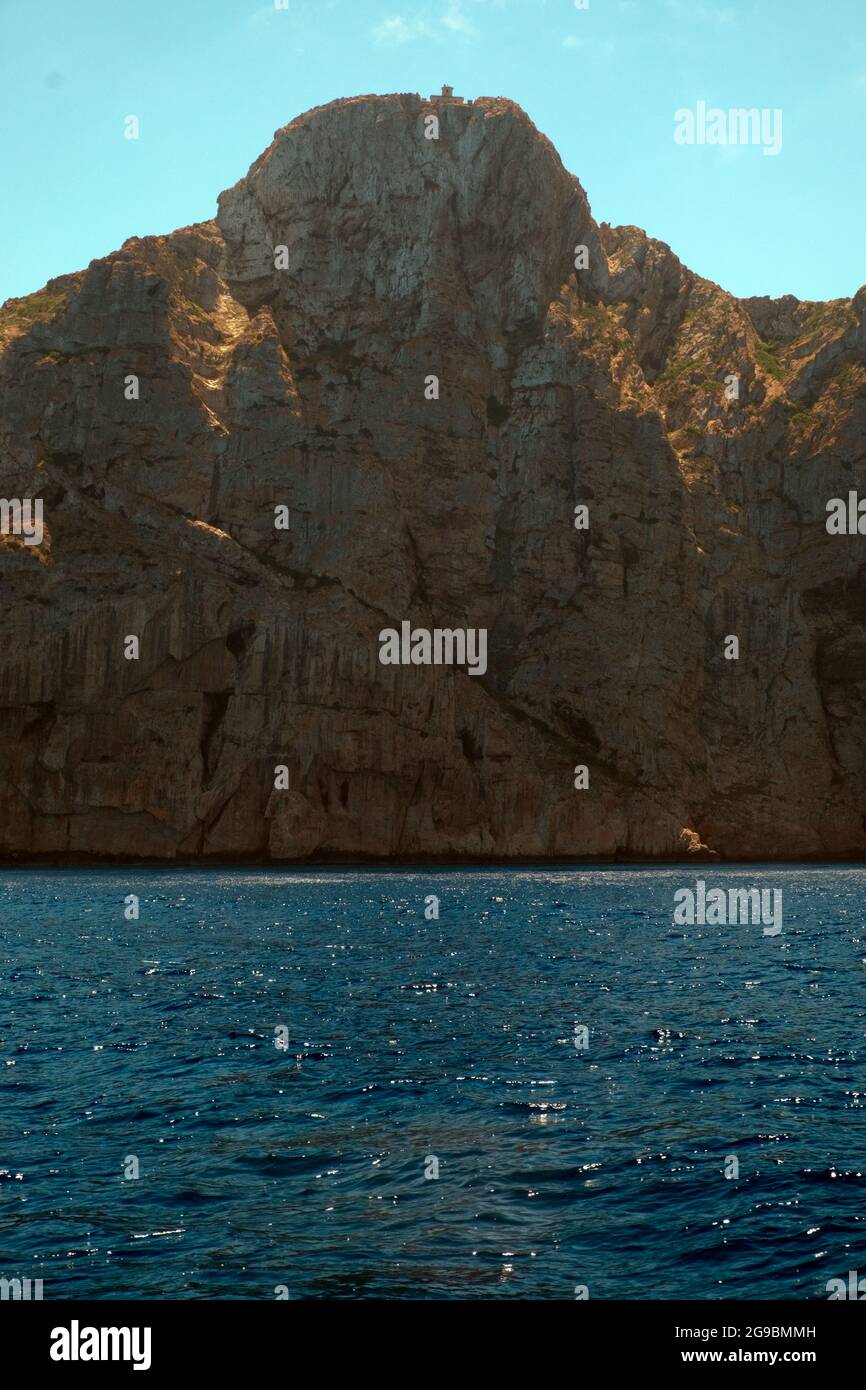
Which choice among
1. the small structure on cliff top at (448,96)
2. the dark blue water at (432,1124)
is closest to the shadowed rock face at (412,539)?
the small structure on cliff top at (448,96)

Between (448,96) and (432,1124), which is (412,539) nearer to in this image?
(448,96)

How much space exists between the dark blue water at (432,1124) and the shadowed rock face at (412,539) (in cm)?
8416

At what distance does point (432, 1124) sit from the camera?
2358 centimetres

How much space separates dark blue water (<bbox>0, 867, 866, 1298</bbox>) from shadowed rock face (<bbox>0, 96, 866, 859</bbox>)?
84159 millimetres

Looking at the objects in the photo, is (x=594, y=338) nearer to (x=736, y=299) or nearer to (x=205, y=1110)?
(x=736, y=299)

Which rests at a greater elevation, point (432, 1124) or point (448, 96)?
point (448, 96)

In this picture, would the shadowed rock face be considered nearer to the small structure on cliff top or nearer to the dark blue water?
the small structure on cliff top

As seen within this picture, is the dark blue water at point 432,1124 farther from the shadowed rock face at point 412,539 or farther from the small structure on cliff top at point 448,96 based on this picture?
the small structure on cliff top at point 448,96

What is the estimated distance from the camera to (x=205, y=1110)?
81.4 ft

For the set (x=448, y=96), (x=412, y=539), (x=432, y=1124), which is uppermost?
(x=448, y=96)

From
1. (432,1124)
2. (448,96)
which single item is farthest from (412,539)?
(432,1124)

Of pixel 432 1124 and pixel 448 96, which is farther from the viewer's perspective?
pixel 448 96

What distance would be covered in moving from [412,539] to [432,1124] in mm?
132973
